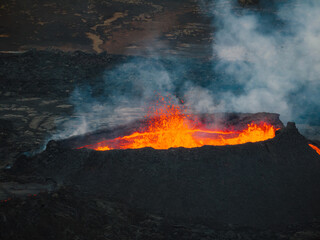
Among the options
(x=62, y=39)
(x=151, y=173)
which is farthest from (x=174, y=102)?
(x=62, y=39)

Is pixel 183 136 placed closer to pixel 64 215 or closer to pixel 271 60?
pixel 64 215

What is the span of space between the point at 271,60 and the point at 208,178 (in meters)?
7.74

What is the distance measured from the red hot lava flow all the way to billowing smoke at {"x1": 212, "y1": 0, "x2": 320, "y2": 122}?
197 centimetres

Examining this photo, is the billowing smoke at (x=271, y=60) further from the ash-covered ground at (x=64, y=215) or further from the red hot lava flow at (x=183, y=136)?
the ash-covered ground at (x=64, y=215)

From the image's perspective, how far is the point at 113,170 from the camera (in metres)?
4.02

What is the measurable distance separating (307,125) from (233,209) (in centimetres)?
427

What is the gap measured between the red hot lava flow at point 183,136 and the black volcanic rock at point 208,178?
1.77 ft

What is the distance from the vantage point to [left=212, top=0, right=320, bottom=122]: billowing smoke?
7.74 meters

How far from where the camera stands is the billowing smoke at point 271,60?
25.4ft

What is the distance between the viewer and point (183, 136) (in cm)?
491

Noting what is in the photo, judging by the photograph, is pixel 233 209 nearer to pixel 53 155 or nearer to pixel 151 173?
pixel 151 173

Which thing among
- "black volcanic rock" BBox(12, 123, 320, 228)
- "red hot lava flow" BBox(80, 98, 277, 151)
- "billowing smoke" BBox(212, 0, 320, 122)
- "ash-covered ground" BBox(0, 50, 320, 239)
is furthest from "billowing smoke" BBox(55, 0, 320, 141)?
"black volcanic rock" BBox(12, 123, 320, 228)

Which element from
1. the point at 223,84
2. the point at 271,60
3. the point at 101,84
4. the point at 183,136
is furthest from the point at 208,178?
the point at 271,60

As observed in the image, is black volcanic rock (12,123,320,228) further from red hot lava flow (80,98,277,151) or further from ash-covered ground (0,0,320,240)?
red hot lava flow (80,98,277,151)
